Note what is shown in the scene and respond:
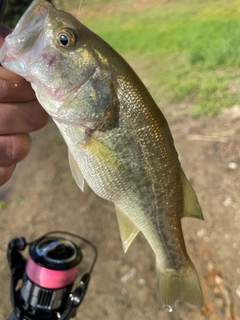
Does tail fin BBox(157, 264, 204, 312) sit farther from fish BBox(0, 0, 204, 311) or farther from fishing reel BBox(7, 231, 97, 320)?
fishing reel BBox(7, 231, 97, 320)

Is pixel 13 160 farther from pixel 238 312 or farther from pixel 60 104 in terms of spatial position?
pixel 238 312

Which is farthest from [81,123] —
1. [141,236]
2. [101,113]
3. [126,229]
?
[141,236]

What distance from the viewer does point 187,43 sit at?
4.10 m

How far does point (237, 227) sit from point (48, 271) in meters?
1.45

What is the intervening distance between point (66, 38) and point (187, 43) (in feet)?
11.2

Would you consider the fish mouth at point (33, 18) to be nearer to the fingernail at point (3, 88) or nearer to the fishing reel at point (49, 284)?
the fingernail at point (3, 88)

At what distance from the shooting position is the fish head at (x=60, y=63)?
0.92 metres

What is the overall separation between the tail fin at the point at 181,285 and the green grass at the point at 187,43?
7.36 ft

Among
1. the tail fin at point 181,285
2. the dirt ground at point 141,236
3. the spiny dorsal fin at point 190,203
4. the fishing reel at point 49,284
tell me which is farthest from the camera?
the dirt ground at point 141,236

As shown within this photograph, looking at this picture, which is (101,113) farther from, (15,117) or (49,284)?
(49,284)

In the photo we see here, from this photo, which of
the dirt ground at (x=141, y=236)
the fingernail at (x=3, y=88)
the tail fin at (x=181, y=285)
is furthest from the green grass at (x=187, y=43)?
the fingernail at (x=3, y=88)

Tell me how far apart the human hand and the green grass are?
97.1 inches

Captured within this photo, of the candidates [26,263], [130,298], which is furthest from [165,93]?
[26,263]

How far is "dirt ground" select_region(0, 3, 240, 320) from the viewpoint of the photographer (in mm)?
2328
